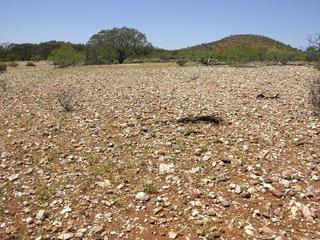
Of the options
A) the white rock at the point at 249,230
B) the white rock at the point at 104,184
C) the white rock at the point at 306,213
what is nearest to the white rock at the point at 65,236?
the white rock at the point at 104,184

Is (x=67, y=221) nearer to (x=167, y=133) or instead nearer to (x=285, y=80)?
(x=167, y=133)

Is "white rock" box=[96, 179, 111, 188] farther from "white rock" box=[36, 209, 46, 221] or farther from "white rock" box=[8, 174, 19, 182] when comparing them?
"white rock" box=[8, 174, 19, 182]

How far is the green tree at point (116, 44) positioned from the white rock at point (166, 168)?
51.3m

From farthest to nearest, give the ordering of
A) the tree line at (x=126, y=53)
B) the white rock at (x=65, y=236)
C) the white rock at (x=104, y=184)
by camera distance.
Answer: the tree line at (x=126, y=53)
the white rock at (x=104, y=184)
the white rock at (x=65, y=236)

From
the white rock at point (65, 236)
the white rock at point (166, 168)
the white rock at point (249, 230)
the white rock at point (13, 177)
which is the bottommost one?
the white rock at point (65, 236)

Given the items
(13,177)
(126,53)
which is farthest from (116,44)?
(13,177)

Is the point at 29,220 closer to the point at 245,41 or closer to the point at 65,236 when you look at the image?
the point at 65,236

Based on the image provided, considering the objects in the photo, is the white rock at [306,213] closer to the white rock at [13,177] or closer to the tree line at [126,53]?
the white rock at [13,177]

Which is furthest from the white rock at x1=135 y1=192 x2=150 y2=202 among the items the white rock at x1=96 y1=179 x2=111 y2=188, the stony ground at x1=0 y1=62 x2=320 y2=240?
the white rock at x1=96 y1=179 x2=111 y2=188

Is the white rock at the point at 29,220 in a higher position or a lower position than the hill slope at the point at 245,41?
lower

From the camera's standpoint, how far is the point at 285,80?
22.3m

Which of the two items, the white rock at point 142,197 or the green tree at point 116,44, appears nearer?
the white rock at point 142,197

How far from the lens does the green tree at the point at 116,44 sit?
Result: 6119 centimetres

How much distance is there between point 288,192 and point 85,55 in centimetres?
5714
